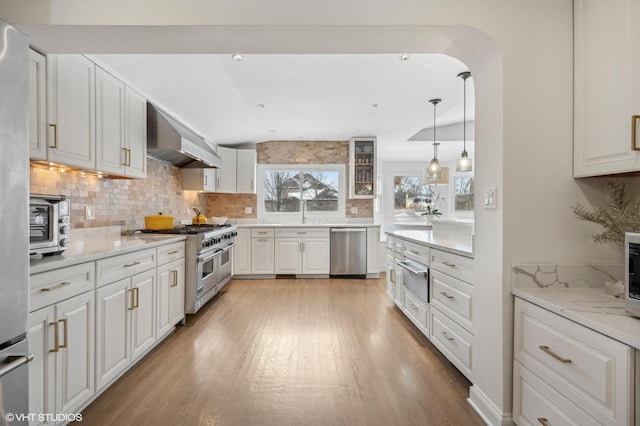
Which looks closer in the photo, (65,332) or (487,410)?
(65,332)

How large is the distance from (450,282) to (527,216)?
2.70 ft

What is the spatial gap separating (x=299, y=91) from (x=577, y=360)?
10.6ft

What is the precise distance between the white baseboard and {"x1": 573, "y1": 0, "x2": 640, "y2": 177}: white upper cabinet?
1266mm

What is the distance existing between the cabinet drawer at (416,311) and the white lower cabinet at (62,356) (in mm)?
2376

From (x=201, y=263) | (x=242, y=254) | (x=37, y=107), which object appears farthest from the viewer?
(x=242, y=254)

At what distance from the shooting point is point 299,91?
3.51 m

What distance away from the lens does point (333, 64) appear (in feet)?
9.43

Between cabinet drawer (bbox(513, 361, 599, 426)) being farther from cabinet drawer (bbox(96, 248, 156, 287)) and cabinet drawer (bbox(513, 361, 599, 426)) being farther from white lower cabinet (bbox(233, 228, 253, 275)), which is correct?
white lower cabinet (bbox(233, 228, 253, 275))

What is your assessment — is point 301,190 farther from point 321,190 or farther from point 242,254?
point 242,254

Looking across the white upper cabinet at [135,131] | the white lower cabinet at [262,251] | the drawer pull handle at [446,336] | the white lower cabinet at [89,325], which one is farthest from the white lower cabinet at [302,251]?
the drawer pull handle at [446,336]

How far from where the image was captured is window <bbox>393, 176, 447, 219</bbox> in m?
6.71

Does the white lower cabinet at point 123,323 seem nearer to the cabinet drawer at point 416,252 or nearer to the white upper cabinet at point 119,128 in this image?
the white upper cabinet at point 119,128

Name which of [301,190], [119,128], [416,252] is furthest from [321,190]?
[119,128]

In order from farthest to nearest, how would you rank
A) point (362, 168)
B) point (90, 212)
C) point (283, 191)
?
point (283, 191) < point (362, 168) < point (90, 212)
